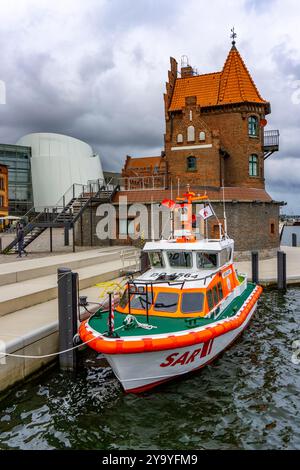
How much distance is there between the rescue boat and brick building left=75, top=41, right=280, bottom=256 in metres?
14.9

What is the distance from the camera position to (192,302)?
1016 cm

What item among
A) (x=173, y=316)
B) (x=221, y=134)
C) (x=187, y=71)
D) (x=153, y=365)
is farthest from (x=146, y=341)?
(x=187, y=71)

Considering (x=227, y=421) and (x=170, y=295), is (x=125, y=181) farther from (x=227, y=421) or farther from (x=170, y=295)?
(x=227, y=421)

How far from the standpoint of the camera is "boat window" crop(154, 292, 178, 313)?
10070 mm

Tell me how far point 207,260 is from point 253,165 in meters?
21.6

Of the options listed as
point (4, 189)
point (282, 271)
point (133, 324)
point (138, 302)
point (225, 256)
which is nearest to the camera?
point (133, 324)

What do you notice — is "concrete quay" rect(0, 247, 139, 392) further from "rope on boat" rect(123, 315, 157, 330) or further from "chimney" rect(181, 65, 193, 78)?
"chimney" rect(181, 65, 193, 78)

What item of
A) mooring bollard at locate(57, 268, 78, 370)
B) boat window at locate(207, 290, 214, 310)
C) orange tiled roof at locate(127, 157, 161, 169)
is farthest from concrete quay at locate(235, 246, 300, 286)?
orange tiled roof at locate(127, 157, 161, 169)

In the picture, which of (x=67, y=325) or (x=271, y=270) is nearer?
(x=67, y=325)

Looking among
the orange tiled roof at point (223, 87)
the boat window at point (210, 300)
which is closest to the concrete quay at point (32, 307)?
the boat window at point (210, 300)

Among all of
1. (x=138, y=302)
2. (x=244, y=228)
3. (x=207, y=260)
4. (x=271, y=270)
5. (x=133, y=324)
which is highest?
(x=244, y=228)

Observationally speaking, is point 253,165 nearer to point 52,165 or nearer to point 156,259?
point 156,259

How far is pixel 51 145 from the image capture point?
7094cm
